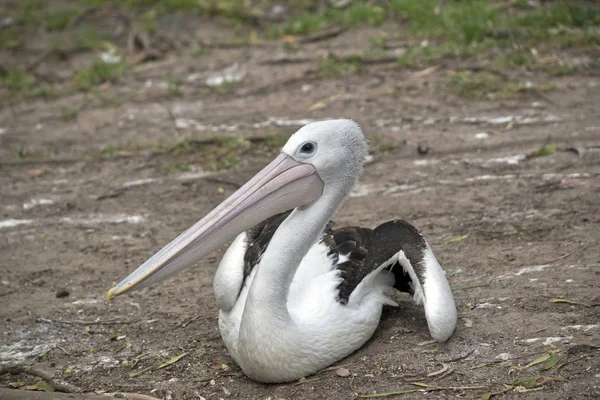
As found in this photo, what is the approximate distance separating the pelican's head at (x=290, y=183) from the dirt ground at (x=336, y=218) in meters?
0.75

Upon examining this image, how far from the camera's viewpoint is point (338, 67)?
329 inches

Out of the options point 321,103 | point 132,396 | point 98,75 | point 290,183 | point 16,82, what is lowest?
point 16,82

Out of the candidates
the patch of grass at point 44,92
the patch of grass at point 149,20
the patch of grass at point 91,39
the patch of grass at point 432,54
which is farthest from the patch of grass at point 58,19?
the patch of grass at point 432,54

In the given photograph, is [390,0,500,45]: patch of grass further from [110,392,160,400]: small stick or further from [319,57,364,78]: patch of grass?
[110,392,160,400]: small stick

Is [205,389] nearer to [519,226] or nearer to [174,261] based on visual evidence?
[174,261]

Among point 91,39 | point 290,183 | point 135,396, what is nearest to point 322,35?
point 91,39

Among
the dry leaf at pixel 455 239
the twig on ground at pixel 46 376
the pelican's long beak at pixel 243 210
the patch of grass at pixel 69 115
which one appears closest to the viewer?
the pelican's long beak at pixel 243 210

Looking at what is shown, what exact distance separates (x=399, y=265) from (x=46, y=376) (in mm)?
1824

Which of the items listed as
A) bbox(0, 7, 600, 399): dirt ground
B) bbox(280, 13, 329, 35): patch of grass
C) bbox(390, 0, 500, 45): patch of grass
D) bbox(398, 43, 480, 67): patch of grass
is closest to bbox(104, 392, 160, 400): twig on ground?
bbox(0, 7, 600, 399): dirt ground

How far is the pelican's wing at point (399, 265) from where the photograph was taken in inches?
152

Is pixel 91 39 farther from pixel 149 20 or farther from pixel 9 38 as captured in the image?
pixel 9 38

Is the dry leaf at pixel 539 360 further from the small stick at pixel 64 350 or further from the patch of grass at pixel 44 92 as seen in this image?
the patch of grass at pixel 44 92

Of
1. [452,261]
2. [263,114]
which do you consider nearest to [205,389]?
[452,261]

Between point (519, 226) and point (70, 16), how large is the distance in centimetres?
773
